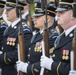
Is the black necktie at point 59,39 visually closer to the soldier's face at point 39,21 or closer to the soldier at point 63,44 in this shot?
the soldier at point 63,44

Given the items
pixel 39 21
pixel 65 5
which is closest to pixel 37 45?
pixel 39 21

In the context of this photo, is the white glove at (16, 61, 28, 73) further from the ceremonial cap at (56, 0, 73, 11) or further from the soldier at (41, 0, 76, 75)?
the ceremonial cap at (56, 0, 73, 11)

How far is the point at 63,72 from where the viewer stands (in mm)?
3262

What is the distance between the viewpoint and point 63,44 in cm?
336

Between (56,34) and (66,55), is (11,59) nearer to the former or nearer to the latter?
(56,34)

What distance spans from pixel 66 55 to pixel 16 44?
1.20m

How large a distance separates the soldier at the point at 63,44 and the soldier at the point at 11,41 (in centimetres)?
83

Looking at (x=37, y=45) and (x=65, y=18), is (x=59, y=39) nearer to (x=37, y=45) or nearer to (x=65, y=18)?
(x=65, y=18)

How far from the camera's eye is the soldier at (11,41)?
427cm

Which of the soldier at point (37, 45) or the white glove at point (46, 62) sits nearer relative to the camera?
the white glove at point (46, 62)

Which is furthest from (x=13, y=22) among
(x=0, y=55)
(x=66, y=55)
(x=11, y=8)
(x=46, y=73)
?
(x=66, y=55)

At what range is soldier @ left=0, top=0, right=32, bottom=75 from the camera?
427 centimetres

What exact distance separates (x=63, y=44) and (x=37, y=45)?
53cm

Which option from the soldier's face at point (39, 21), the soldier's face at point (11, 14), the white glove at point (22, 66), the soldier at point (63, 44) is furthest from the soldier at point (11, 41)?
the soldier at point (63, 44)
